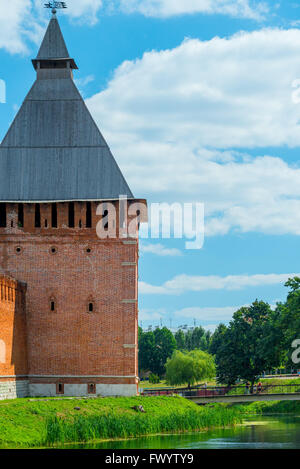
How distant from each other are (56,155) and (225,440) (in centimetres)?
1580

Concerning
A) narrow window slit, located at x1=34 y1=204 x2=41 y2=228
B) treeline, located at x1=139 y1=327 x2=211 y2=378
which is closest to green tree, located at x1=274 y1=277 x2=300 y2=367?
narrow window slit, located at x1=34 y1=204 x2=41 y2=228

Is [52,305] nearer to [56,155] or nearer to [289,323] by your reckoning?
[56,155]

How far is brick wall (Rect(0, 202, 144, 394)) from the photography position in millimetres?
34875

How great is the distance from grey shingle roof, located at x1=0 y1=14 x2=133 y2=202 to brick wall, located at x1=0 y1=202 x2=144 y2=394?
82cm

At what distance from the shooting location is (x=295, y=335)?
44031 mm

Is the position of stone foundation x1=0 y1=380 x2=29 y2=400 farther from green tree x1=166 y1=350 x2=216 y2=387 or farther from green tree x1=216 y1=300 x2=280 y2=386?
green tree x1=166 y1=350 x2=216 y2=387

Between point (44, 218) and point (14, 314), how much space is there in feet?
15.4

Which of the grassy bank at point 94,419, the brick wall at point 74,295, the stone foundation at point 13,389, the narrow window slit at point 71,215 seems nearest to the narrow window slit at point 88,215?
the brick wall at point 74,295

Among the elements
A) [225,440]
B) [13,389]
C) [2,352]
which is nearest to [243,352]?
[13,389]

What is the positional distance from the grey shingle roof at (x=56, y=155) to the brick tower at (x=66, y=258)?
5cm

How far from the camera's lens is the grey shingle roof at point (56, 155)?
36.1 m

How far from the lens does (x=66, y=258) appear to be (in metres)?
35.7

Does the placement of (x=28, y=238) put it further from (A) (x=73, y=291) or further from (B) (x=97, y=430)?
(B) (x=97, y=430)

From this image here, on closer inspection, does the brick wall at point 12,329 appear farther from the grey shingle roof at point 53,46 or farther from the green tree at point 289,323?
the green tree at point 289,323
